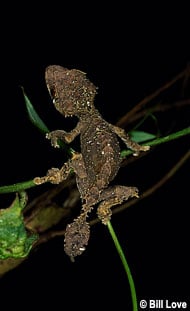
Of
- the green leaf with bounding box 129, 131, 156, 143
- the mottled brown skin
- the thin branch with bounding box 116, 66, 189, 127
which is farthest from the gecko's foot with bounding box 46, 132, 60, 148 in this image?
the thin branch with bounding box 116, 66, 189, 127

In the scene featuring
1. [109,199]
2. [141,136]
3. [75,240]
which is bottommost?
[75,240]

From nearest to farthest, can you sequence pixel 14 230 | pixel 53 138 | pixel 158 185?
1. pixel 14 230
2. pixel 53 138
3. pixel 158 185

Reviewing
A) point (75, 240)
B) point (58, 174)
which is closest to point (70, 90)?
point (58, 174)

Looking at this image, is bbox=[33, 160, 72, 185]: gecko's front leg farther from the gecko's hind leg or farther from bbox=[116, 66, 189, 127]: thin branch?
bbox=[116, 66, 189, 127]: thin branch

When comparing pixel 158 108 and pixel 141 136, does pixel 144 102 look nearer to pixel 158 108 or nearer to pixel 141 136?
pixel 158 108

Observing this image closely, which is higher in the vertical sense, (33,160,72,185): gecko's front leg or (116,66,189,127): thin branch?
(116,66,189,127): thin branch

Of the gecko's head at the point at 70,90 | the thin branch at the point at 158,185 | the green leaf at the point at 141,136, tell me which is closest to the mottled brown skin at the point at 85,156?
the gecko's head at the point at 70,90

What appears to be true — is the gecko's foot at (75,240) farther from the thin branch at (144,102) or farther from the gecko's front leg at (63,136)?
the thin branch at (144,102)
